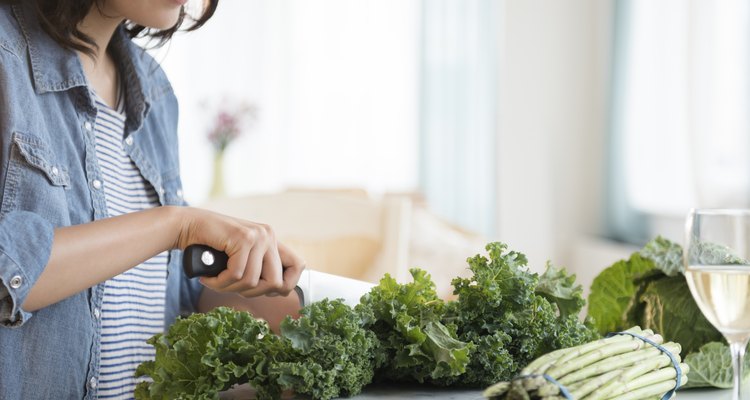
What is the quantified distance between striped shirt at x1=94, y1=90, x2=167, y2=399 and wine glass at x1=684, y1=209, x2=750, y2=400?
0.84 meters

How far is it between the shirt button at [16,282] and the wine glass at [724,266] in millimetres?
714

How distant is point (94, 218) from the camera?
128 cm

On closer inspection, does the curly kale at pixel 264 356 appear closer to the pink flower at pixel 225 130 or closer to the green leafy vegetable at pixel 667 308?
the green leafy vegetable at pixel 667 308

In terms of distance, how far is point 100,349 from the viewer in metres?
1.28

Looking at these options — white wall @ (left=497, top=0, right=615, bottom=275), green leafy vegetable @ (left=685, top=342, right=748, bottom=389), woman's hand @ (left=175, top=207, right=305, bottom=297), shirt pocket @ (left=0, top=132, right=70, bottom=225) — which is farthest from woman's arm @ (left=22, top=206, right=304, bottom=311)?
white wall @ (left=497, top=0, right=615, bottom=275)

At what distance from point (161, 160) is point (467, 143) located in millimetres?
4011

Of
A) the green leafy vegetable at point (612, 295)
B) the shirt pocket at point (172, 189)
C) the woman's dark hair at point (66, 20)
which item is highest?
the woman's dark hair at point (66, 20)

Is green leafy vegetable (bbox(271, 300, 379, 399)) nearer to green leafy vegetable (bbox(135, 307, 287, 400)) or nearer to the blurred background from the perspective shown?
green leafy vegetable (bbox(135, 307, 287, 400))

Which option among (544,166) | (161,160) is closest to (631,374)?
(161,160)

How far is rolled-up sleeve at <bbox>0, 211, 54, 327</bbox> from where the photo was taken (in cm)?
97

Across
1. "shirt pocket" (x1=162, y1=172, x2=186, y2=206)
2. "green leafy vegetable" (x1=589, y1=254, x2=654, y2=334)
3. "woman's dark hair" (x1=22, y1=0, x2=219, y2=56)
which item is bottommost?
"green leafy vegetable" (x1=589, y1=254, x2=654, y2=334)

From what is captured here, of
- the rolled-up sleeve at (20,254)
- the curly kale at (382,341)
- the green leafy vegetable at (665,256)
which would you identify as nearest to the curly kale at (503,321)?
the curly kale at (382,341)

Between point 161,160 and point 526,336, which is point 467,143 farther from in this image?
point 526,336

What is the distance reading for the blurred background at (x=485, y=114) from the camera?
360 cm
